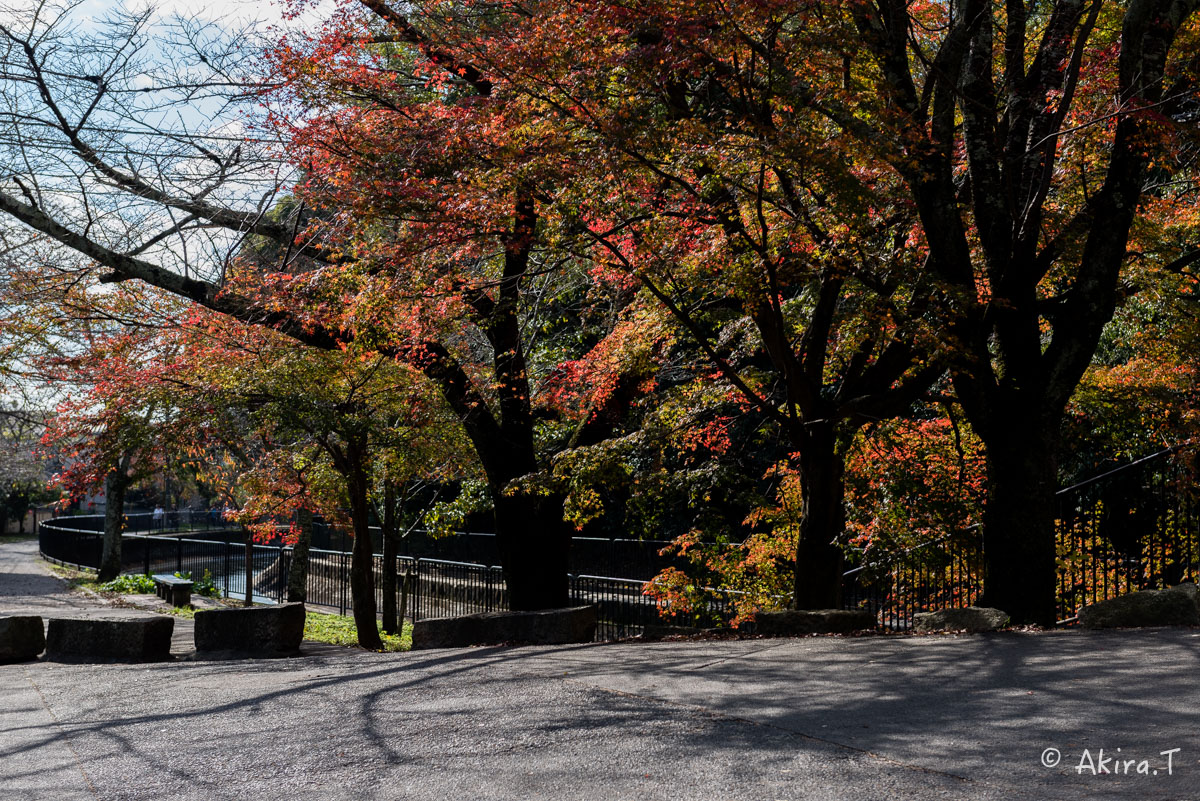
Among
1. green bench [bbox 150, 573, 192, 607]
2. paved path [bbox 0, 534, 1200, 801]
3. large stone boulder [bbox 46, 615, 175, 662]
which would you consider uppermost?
paved path [bbox 0, 534, 1200, 801]

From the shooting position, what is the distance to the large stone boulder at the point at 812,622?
28.2 ft

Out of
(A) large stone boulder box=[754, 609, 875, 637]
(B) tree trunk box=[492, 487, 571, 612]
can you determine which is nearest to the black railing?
(A) large stone boulder box=[754, 609, 875, 637]

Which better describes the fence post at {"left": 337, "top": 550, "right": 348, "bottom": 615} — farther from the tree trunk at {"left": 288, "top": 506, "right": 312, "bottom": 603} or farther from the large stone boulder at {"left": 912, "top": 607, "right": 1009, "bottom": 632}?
the large stone boulder at {"left": 912, "top": 607, "right": 1009, "bottom": 632}

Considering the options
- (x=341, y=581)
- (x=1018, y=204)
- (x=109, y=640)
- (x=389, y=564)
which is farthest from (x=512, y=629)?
(x=341, y=581)

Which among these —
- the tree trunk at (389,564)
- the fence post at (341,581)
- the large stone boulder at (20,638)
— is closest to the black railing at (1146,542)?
the large stone boulder at (20,638)

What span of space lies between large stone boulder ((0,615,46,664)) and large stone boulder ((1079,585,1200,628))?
32.1ft

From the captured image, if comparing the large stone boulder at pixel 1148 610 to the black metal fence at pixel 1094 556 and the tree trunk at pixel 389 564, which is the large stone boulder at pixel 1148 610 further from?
the tree trunk at pixel 389 564

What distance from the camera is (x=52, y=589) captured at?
1838 centimetres

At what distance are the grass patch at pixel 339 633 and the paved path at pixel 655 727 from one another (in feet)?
24.8

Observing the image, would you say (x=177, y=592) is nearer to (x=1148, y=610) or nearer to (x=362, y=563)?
(x=362, y=563)

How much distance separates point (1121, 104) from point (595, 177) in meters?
4.48

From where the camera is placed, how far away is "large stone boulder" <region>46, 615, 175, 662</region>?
9102 mm

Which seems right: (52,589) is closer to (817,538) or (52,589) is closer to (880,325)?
(817,538)

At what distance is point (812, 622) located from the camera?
867 centimetres
